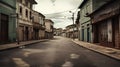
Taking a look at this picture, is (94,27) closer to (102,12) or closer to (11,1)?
(102,12)

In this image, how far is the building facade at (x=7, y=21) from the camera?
27.5 meters

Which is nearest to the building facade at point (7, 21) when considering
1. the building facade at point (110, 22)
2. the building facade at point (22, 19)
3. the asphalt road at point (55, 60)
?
the building facade at point (22, 19)

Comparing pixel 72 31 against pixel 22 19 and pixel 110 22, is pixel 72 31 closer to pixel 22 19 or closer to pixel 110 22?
pixel 22 19

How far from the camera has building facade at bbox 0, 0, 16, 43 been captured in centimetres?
2750

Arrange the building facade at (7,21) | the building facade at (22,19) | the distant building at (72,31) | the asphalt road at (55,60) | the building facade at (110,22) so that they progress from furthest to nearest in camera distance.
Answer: the distant building at (72,31) < the building facade at (22,19) < the building facade at (7,21) < the building facade at (110,22) < the asphalt road at (55,60)

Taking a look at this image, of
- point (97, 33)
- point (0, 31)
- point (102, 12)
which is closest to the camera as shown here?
point (102, 12)

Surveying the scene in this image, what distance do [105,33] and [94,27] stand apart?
18.1ft

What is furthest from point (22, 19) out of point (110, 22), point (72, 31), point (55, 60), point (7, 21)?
point (72, 31)

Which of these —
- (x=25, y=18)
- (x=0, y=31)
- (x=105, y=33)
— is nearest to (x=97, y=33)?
(x=105, y=33)

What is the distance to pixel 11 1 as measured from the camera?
31.4m

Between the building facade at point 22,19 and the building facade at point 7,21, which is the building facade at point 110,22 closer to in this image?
the building facade at point 7,21

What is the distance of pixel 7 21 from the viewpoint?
29766 mm

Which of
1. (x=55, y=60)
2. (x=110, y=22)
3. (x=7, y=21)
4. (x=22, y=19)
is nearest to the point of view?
(x=55, y=60)

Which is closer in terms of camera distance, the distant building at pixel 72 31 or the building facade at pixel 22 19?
the building facade at pixel 22 19
